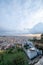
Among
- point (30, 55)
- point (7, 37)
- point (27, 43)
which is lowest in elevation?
point (30, 55)

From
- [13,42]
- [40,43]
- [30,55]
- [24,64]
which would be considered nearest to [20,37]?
[13,42]

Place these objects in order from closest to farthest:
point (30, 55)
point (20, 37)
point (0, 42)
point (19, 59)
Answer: point (19, 59) < point (30, 55) < point (0, 42) < point (20, 37)

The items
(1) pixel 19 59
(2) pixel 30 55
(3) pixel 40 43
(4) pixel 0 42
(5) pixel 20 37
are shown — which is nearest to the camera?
Result: (3) pixel 40 43

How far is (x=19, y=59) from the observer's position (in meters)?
3.62

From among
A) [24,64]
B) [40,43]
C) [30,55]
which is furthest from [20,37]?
[40,43]

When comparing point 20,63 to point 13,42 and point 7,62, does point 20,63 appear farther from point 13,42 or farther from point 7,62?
point 13,42

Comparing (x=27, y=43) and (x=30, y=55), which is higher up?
(x=27, y=43)

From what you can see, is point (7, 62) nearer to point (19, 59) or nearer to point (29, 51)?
point (19, 59)

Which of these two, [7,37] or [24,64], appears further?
[7,37]

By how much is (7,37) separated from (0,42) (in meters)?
0.56

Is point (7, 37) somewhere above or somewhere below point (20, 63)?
above

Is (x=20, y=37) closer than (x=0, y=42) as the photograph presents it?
No

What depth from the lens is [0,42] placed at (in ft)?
21.9

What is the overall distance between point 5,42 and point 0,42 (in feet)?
1.41
